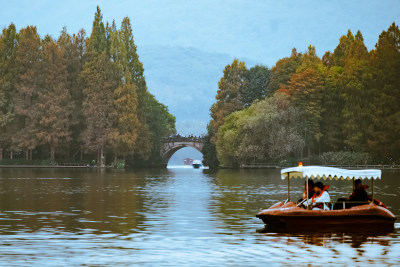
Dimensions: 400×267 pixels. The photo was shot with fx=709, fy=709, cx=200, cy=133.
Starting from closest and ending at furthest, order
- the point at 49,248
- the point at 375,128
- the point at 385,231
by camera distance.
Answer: the point at 49,248 < the point at 385,231 < the point at 375,128

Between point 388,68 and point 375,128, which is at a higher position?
point 388,68

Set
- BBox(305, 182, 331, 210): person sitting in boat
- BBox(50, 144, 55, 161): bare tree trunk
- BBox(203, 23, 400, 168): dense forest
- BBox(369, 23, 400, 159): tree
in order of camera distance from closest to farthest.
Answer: BBox(305, 182, 331, 210): person sitting in boat < BBox(369, 23, 400, 159): tree < BBox(203, 23, 400, 168): dense forest < BBox(50, 144, 55, 161): bare tree trunk

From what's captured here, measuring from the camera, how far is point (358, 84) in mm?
99938

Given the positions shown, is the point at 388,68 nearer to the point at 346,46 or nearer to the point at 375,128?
the point at 375,128

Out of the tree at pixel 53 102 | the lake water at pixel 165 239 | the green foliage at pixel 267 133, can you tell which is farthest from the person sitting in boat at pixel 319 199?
the tree at pixel 53 102

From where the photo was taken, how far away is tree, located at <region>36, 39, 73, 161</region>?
108m

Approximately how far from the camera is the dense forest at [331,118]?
97.8 metres

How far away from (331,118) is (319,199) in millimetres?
81647

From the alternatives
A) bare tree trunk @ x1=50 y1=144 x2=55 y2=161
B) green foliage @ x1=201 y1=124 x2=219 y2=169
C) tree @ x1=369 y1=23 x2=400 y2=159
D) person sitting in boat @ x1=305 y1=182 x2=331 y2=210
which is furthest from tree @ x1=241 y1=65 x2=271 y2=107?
person sitting in boat @ x1=305 y1=182 x2=331 y2=210

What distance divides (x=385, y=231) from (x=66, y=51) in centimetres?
9768

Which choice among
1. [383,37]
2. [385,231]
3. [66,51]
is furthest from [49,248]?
[66,51]

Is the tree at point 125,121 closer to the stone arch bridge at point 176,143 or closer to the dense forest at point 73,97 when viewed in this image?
the dense forest at point 73,97

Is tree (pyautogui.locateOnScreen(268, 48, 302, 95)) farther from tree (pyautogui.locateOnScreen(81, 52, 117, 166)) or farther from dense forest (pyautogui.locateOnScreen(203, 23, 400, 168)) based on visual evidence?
tree (pyautogui.locateOnScreen(81, 52, 117, 166))

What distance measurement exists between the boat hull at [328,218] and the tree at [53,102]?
85819 millimetres
